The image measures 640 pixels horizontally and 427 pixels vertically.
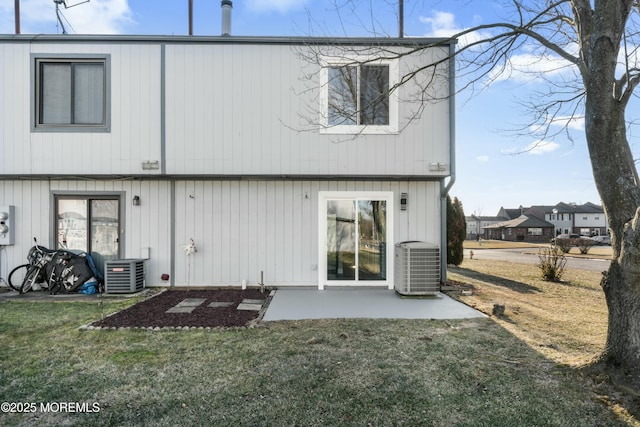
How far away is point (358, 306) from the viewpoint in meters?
5.82

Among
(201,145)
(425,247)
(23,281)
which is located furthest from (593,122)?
(23,281)

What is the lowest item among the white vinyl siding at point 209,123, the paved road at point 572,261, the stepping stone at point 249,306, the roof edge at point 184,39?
the paved road at point 572,261

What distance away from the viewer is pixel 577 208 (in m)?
59.8

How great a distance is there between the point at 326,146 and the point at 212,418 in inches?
216

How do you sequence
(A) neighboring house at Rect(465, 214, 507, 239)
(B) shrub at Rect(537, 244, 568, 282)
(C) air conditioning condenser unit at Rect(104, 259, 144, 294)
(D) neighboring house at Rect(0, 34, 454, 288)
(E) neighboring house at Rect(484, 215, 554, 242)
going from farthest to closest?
1. (A) neighboring house at Rect(465, 214, 507, 239)
2. (E) neighboring house at Rect(484, 215, 554, 242)
3. (B) shrub at Rect(537, 244, 568, 282)
4. (D) neighboring house at Rect(0, 34, 454, 288)
5. (C) air conditioning condenser unit at Rect(104, 259, 144, 294)

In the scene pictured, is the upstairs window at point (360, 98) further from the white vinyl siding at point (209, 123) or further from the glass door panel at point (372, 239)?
the glass door panel at point (372, 239)

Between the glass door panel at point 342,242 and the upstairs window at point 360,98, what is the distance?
169 centimetres

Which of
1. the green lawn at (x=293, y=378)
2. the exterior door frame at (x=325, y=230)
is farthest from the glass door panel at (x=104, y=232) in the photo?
the exterior door frame at (x=325, y=230)

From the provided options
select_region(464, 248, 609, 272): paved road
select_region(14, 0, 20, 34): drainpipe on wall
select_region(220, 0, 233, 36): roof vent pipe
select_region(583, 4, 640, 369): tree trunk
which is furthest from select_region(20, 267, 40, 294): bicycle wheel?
select_region(464, 248, 609, 272): paved road

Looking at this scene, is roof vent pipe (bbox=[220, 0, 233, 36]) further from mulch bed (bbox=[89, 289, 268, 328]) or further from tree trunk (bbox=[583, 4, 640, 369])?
tree trunk (bbox=[583, 4, 640, 369])

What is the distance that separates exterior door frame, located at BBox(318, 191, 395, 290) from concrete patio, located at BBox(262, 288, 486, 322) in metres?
0.23

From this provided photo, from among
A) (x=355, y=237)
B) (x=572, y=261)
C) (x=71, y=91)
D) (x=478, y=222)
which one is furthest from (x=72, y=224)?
(x=478, y=222)

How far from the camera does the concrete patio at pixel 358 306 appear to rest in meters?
5.27

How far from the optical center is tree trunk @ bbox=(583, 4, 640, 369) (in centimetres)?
301
